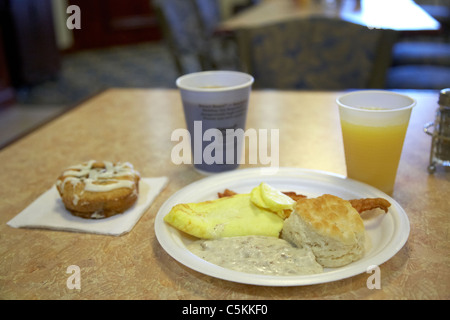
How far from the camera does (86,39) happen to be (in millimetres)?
6707

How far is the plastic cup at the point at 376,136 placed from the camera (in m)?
0.92

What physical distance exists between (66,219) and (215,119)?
38cm

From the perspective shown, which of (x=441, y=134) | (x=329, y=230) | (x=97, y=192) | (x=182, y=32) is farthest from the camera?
(x=182, y=32)

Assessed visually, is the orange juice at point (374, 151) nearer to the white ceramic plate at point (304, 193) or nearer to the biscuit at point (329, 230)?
the white ceramic plate at point (304, 193)

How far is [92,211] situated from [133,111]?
776mm

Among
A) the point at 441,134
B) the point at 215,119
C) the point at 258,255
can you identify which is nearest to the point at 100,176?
the point at 215,119

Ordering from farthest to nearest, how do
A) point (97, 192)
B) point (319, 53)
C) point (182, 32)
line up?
1. point (182, 32)
2. point (319, 53)
3. point (97, 192)

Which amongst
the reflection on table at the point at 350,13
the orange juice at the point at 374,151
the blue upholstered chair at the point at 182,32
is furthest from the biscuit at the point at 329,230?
the blue upholstered chair at the point at 182,32

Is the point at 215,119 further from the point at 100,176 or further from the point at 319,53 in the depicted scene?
the point at 319,53

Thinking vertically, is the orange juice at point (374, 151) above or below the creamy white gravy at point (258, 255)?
above

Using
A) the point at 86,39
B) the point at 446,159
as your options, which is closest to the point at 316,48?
the point at 446,159

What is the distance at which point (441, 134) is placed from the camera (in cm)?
104

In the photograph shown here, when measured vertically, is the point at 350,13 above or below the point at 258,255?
above

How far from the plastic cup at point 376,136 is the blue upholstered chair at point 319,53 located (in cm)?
132
